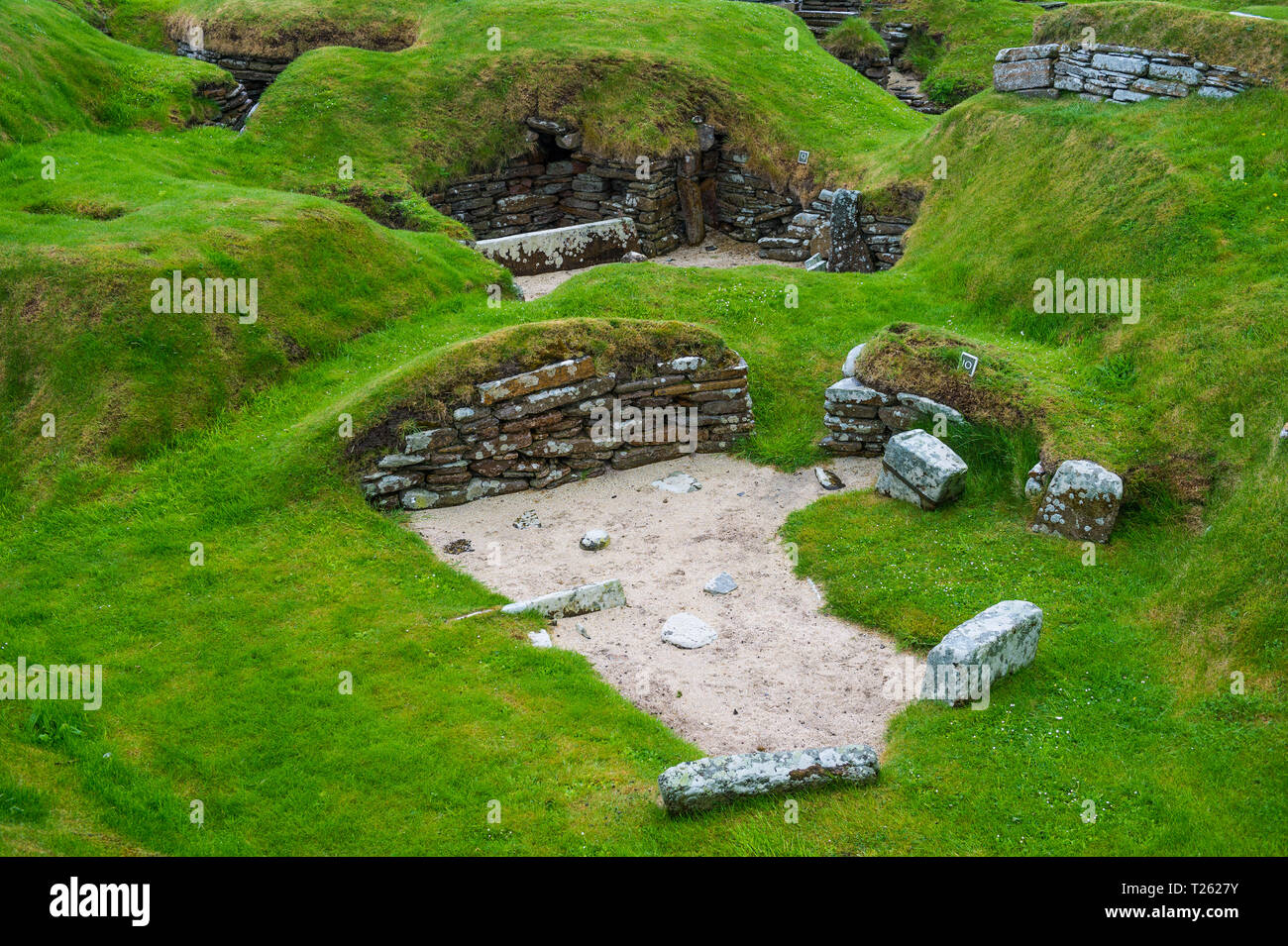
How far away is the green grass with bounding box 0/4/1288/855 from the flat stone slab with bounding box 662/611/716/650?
1553mm

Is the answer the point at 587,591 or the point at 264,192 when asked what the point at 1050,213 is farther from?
the point at 264,192

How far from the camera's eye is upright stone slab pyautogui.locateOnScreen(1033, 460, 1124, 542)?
41.0 feet

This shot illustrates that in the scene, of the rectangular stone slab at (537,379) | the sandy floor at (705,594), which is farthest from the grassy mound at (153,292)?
the sandy floor at (705,594)

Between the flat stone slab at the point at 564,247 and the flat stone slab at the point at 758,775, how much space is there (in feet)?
55.0

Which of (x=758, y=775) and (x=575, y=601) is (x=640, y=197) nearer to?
(x=575, y=601)

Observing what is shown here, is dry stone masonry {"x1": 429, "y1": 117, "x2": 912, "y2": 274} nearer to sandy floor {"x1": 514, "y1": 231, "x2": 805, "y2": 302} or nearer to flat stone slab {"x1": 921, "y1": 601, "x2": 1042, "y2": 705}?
sandy floor {"x1": 514, "y1": 231, "x2": 805, "y2": 302}

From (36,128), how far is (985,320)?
19241 millimetres

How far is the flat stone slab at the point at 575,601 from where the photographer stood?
39.3 feet

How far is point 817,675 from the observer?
11.3 metres

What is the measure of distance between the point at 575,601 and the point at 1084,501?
6358 mm

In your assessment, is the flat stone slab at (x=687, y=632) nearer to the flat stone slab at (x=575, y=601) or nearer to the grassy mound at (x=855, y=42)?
the flat stone slab at (x=575, y=601)

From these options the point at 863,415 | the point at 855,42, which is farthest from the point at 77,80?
the point at 855,42

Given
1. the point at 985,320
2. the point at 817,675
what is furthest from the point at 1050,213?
the point at 817,675

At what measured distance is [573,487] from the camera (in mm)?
15266
